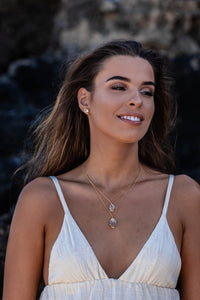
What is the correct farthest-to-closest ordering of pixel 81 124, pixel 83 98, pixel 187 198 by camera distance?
pixel 81 124
pixel 83 98
pixel 187 198

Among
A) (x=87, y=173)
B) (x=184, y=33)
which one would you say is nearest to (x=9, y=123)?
(x=87, y=173)

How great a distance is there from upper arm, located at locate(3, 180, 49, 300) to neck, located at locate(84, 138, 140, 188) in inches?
17.2

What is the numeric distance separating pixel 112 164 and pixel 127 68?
0.58 meters

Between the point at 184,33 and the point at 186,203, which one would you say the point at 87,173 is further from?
the point at 184,33

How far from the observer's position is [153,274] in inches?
119

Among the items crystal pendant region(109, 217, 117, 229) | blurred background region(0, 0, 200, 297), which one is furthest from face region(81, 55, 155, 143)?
blurred background region(0, 0, 200, 297)

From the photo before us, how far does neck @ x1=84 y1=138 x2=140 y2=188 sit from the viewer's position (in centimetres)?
336

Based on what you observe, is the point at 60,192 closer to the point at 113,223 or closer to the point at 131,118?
the point at 113,223

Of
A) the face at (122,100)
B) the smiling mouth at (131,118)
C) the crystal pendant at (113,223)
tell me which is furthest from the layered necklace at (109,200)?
the smiling mouth at (131,118)

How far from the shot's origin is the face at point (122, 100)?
10.5 ft

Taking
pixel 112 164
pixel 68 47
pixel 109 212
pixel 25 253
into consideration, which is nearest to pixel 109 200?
pixel 109 212

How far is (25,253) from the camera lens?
10.1 ft

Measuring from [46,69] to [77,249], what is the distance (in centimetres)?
263

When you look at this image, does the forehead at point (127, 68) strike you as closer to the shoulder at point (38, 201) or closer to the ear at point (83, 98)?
the ear at point (83, 98)
